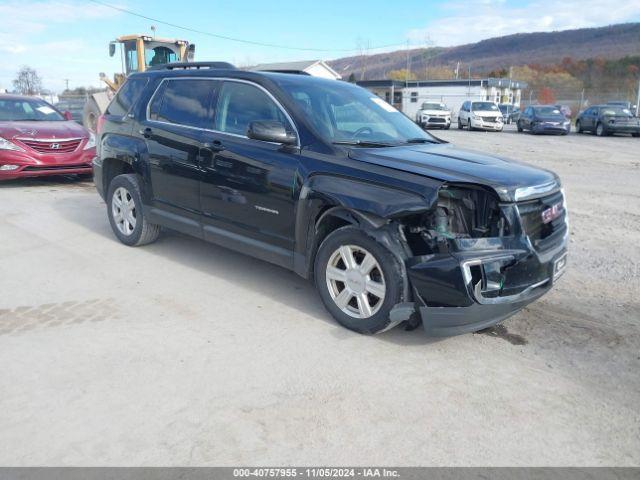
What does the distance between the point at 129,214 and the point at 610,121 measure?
24.9 meters

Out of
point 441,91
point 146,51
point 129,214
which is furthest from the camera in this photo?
point 441,91

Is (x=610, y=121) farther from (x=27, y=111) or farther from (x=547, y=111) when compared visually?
(x=27, y=111)

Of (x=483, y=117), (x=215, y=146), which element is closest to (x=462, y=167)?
(x=215, y=146)

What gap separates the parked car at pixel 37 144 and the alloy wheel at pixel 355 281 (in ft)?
24.1

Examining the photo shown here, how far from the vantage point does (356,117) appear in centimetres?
481

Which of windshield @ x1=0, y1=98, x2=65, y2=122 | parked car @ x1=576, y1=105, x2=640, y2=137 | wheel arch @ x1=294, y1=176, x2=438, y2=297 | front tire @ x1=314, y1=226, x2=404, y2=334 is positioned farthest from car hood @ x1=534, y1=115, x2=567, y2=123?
front tire @ x1=314, y1=226, x2=404, y2=334

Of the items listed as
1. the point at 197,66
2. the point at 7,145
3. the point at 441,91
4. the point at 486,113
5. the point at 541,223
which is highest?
the point at 441,91

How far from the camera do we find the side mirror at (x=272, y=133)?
4.28 meters

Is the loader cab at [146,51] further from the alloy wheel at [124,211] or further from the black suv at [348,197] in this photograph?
the black suv at [348,197]

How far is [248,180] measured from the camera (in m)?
4.59

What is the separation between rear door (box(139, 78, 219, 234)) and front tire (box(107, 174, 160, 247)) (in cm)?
36

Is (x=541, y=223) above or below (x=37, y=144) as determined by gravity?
below

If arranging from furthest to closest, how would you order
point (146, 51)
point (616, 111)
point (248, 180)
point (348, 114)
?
point (616, 111)
point (146, 51)
point (348, 114)
point (248, 180)

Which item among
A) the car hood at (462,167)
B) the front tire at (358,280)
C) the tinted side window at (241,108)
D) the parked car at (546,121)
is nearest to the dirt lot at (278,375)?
the front tire at (358,280)
